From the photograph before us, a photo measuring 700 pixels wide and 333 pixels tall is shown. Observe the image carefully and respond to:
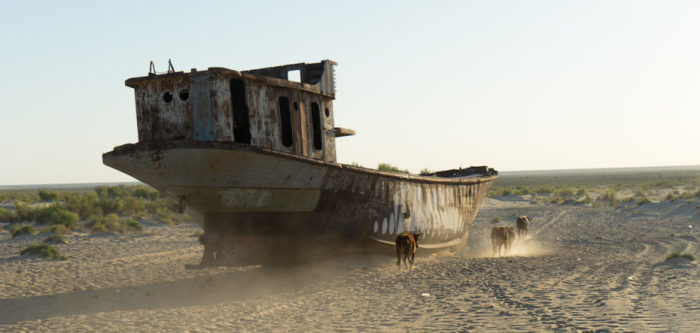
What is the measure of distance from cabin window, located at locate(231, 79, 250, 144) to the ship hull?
0.95 meters

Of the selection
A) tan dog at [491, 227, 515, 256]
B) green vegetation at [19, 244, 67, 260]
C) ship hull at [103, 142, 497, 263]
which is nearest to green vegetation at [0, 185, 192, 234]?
green vegetation at [19, 244, 67, 260]

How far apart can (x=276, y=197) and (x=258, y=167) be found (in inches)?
33.0

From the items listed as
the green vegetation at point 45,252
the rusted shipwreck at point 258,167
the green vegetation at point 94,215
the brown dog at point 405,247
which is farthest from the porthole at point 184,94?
the green vegetation at point 94,215

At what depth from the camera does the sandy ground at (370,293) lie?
287 inches

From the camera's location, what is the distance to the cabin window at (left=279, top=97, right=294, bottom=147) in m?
11.1

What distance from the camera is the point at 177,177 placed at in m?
9.83

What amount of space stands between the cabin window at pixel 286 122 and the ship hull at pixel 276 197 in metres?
0.88

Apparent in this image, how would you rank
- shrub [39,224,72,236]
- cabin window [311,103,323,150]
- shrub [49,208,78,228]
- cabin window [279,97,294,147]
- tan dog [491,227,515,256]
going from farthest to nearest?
1. shrub [49,208,78,228]
2. shrub [39,224,72,236]
3. tan dog [491,227,515,256]
4. cabin window [311,103,323,150]
5. cabin window [279,97,294,147]

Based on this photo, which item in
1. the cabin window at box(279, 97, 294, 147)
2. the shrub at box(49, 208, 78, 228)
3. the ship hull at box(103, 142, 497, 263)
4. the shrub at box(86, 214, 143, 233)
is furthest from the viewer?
the shrub at box(49, 208, 78, 228)

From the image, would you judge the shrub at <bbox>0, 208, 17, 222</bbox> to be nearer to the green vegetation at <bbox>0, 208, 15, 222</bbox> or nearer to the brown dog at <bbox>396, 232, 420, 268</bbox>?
→ the green vegetation at <bbox>0, 208, 15, 222</bbox>

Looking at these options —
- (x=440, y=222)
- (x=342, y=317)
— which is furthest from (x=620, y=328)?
(x=440, y=222)

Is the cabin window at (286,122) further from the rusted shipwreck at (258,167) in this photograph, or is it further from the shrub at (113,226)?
the shrub at (113,226)

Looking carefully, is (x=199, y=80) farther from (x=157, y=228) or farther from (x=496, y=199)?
(x=496, y=199)

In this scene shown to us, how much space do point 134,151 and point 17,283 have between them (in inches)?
162
